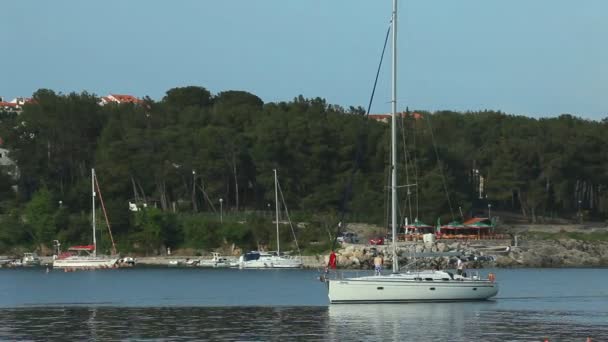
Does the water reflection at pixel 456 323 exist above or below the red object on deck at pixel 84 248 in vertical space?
below

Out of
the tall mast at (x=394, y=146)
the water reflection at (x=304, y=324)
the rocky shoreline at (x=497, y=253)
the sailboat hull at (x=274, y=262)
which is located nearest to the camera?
Result: the water reflection at (x=304, y=324)

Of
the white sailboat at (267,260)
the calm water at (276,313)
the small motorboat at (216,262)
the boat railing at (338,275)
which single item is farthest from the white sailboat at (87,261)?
the boat railing at (338,275)

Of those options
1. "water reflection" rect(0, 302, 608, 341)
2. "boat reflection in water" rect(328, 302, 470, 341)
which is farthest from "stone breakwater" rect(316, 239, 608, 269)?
"water reflection" rect(0, 302, 608, 341)

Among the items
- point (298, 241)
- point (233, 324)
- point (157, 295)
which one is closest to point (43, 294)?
point (157, 295)

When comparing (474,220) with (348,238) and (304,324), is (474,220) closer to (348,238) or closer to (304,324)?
(348,238)

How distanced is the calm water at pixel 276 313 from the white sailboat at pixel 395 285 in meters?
0.43

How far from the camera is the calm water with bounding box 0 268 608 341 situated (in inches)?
1494

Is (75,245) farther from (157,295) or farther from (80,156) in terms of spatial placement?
(157,295)

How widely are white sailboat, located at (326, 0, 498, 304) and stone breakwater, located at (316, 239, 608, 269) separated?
30.3m

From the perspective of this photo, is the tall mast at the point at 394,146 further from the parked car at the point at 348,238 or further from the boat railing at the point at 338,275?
the parked car at the point at 348,238

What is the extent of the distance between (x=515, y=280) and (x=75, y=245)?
45285 millimetres

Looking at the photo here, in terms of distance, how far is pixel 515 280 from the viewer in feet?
226

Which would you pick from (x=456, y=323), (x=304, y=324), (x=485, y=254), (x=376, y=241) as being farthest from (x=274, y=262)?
(x=456, y=323)

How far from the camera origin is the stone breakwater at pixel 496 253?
3221 inches
